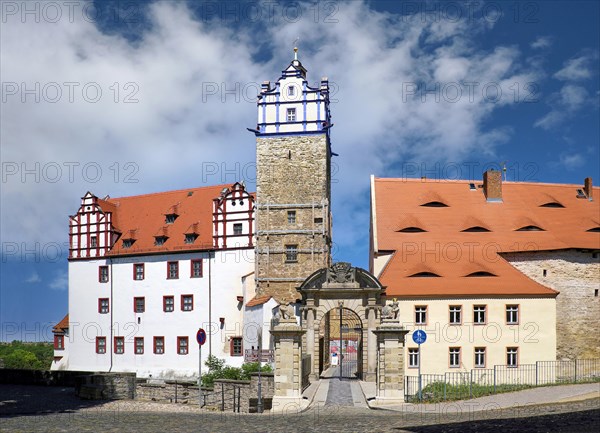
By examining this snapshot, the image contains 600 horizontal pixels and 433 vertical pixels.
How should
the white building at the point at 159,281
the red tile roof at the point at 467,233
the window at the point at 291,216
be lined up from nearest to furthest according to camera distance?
the red tile roof at the point at 467,233, the window at the point at 291,216, the white building at the point at 159,281

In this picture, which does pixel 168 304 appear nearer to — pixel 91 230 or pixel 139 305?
pixel 139 305

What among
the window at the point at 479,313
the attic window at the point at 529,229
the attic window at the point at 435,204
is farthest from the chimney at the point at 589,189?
the window at the point at 479,313

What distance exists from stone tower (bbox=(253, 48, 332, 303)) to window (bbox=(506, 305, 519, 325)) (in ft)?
33.1

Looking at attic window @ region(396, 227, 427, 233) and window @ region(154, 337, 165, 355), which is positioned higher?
attic window @ region(396, 227, 427, 233)

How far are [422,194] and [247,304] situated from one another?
11825mm

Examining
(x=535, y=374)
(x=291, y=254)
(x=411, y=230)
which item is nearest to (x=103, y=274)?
(x=291, y=254)

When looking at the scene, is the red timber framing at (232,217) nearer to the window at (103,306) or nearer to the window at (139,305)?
the window at (139,305)

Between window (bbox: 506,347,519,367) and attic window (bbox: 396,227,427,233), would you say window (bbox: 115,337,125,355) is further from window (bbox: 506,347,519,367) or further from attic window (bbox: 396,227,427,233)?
window (bbox: 506,347,519,367)

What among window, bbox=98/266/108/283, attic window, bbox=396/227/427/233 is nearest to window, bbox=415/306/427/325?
attic window, bbox=396/227/427/233

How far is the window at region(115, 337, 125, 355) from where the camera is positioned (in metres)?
42.1

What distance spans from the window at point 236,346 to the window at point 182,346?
3.10 metres

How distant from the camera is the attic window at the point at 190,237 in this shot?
41438 mm

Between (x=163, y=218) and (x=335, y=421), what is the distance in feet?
97.9

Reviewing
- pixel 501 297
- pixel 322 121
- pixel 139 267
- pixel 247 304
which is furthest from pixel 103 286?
pixel 501 297
